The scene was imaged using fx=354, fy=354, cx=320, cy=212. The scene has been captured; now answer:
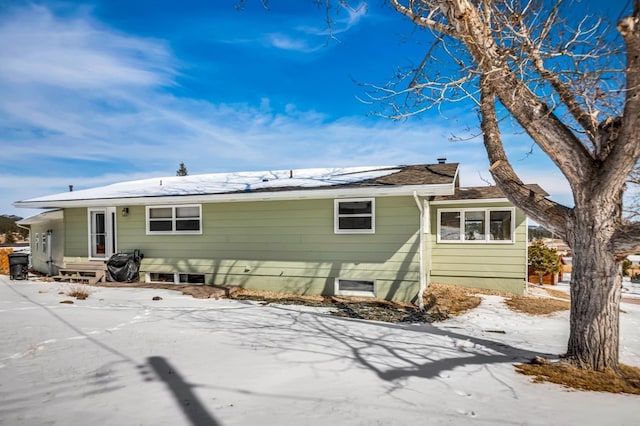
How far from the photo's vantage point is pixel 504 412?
115 inches

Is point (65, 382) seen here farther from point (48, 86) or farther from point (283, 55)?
point (48, 86)

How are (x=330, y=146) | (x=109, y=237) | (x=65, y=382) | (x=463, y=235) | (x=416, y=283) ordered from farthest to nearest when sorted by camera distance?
(x=330, y=146) → (x=109, y=237) → (x=463, y=235) → (x=416, y=283) → (x=65, y=382)

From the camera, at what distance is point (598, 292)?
4078 mm

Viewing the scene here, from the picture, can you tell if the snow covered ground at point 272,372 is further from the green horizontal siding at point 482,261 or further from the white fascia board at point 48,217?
the white fascia board at point 48,217

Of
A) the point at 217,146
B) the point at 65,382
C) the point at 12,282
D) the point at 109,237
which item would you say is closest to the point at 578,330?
the point at 65,382

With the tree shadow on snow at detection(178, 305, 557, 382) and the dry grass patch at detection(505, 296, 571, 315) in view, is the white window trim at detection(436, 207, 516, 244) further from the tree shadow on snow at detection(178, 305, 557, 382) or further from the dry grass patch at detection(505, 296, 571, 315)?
the tree shadow on snow at detection(178, 305, 557, 382)

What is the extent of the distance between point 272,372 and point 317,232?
592cm

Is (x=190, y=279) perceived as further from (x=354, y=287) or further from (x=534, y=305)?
(x=534, y=305)

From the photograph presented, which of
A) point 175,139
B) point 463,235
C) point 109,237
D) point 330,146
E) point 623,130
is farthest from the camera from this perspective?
point 175,139

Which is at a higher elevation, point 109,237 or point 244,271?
point 109,237

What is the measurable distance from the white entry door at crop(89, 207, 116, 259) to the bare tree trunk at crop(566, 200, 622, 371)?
39.9 feet

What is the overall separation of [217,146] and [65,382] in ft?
64.4

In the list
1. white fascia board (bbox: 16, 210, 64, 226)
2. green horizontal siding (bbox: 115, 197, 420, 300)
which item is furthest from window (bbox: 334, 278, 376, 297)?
white fascia board (bbox: 16, 210, 64, 226)

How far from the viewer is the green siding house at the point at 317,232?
348 inches
